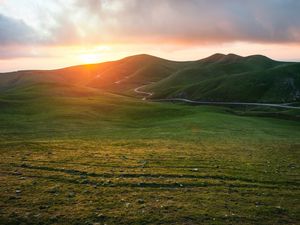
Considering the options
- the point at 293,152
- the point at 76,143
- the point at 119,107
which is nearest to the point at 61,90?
the point at 119,107

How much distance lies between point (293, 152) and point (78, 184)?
2599cm

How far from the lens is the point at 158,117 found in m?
84.9

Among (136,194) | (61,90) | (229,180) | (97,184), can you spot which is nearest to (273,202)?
(229,180)

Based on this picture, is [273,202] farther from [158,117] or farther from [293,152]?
[158,117]

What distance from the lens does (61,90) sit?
145m

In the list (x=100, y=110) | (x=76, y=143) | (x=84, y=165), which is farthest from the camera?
(x=100, y=110)

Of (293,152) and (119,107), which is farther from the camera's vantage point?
(119,107)

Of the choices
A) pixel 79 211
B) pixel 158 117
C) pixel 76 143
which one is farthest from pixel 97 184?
pixel 158 117

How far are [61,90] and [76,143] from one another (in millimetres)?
110175

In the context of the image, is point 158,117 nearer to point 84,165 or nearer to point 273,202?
point 84,165

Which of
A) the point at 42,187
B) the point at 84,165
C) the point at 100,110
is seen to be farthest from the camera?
the point at 100,110

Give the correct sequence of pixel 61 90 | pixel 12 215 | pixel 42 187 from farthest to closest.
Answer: pixel 61 90 < pixel 42 187 < pixel 12 215

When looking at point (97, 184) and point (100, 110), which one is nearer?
point (97, 184)

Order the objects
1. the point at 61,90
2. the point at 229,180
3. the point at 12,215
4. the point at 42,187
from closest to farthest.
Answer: the point at 12,215 → the point at 42,187 → the point at 229,180 → the point at 61,90
